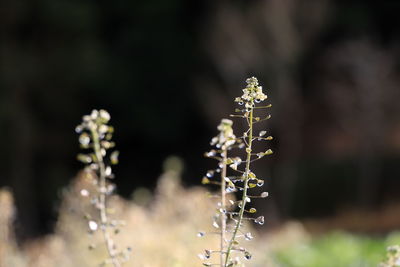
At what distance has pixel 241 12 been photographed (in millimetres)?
15305

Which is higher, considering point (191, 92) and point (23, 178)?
point (191, 92)

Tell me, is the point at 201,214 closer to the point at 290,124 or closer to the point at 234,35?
the point at 234,35

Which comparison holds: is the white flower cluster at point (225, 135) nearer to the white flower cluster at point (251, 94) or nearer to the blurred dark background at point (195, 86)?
the white flower cluster at point (251, 94)

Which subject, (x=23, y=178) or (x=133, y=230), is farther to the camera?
(x=23, y=178)

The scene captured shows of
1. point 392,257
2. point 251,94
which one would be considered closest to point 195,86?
point 392,257

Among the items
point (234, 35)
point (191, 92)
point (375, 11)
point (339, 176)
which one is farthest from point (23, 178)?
point (375, 11)

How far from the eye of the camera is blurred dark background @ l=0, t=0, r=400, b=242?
14.8 m

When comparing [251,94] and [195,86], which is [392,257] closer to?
[251,94]

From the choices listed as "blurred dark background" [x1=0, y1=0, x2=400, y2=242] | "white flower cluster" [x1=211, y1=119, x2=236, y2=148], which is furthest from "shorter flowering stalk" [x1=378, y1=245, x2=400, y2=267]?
"blurred dark background" [x1=0, y1=0, x2=400, y2=242]

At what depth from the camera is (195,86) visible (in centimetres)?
1662

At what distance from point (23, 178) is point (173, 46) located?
16.3ft

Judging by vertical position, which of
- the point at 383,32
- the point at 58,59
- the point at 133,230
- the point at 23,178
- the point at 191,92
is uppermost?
the point at 383,32

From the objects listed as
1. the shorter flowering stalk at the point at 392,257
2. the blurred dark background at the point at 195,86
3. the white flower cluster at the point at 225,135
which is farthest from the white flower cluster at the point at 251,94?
the blurred dark background at the point at 195,86

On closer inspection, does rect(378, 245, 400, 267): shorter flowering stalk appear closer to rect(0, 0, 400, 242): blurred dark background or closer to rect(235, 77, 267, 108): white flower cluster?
rect(235, 77, 267, 108): white flower cluster
